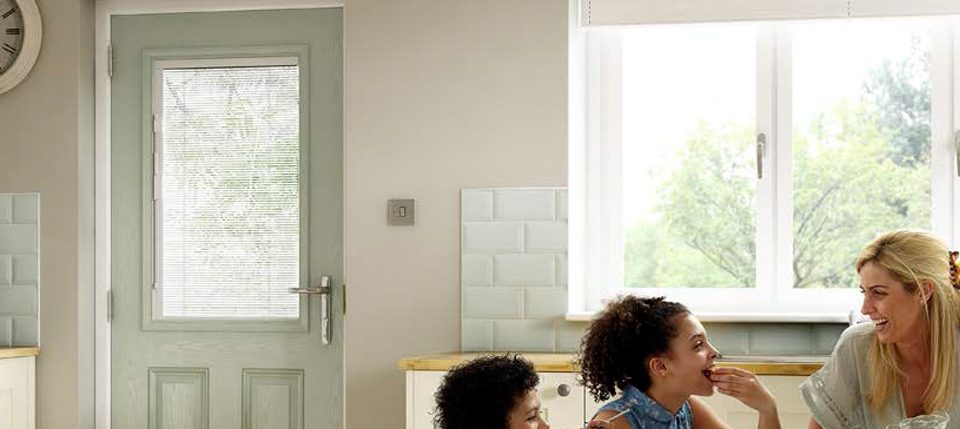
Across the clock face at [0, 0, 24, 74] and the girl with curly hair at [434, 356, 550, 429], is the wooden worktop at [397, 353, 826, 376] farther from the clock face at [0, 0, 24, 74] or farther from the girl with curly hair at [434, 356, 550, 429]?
the clock face at [0, 0, 24, 74]

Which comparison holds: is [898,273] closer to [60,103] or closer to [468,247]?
[468,247]

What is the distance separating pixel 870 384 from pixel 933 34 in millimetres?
1786

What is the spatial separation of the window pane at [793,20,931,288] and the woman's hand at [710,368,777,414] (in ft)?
5.65

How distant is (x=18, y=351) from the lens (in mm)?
4574

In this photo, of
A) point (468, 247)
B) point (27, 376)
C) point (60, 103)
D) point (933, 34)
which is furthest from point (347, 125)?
point (933, 34)

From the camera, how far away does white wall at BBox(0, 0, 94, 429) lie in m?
4.69

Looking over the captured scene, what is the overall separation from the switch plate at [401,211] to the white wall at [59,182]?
1096 millimetres

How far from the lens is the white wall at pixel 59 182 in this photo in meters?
4.69

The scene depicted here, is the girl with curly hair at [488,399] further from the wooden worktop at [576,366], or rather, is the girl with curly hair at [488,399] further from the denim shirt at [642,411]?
the wooden worktop at [576,366]

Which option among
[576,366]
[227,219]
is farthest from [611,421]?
[227,219]

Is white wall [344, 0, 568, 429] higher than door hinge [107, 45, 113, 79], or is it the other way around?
door hinge [107, 45, 113, 79]

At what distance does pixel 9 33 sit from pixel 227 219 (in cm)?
98

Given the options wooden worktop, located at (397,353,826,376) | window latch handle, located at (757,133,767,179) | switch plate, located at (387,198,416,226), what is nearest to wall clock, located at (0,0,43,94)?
switch plate, located at (387,198,416,226)

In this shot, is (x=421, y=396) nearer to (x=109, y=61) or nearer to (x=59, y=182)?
(x=59, y=182)
